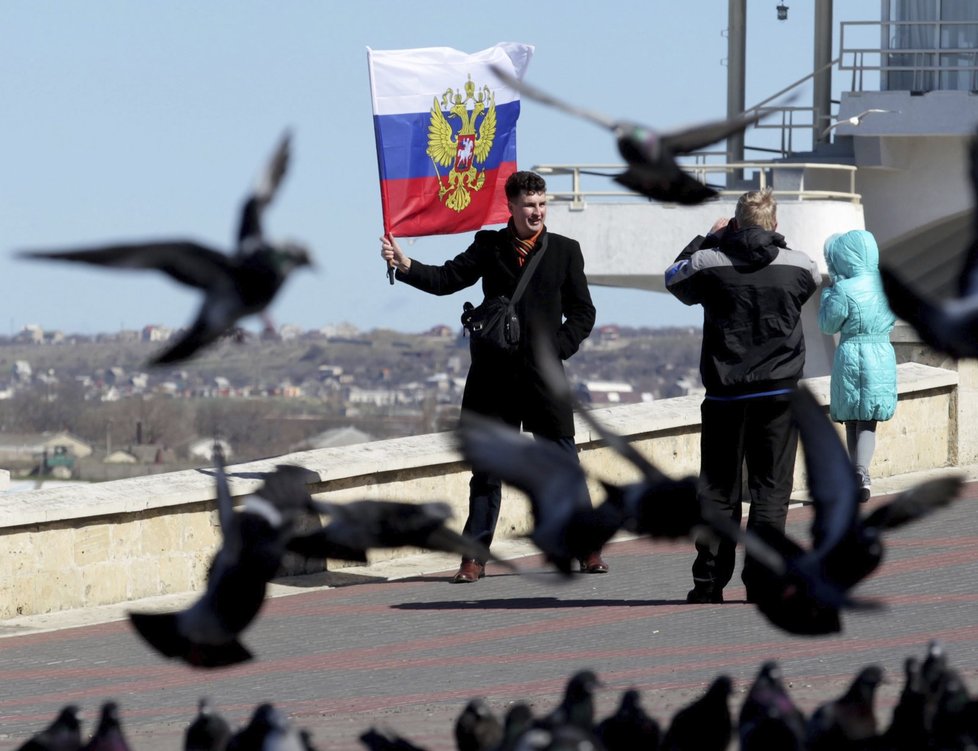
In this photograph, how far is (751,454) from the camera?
885 centimetres

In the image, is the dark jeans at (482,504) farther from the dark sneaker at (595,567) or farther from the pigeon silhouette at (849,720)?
the pigeon silhouette at (849,720)

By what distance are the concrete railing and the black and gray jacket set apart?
4.89 feet

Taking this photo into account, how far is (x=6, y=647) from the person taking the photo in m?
9.05

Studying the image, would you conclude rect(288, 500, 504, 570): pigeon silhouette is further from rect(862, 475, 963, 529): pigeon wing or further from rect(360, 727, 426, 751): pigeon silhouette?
rect(862, 475, 963, 529): pigeon wing

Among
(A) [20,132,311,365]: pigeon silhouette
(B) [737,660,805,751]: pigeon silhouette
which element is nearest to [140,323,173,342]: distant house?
(A) [20,132,311,365]: pigeon silhouette

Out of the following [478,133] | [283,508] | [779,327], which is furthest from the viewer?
[478,133]

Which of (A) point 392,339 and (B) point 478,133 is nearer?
(A) point 392,339

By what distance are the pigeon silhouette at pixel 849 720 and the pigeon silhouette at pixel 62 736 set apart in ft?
5.83

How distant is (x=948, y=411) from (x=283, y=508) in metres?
11.0

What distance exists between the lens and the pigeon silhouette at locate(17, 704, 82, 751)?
4.59 metres

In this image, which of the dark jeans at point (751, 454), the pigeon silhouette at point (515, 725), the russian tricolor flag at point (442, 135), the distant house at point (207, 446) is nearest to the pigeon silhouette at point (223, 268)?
the distant house at point (207, 446)

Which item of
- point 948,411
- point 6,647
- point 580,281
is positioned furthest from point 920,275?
point 6,647

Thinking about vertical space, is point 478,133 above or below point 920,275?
above

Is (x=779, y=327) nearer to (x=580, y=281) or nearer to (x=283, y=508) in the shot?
(x=580, y=281)
